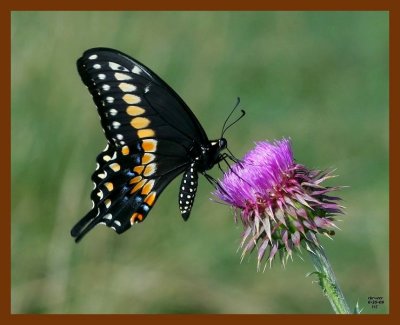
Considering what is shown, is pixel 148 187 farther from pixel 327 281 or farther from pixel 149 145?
pixel 327 281

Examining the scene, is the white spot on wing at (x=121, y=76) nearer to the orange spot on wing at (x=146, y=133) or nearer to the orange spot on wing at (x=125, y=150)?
the orange spot on wing at (x=146, y=133)

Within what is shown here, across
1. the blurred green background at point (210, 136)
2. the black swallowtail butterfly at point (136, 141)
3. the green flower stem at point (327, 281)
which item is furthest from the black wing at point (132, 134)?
the blurred green background at point (210, 136)

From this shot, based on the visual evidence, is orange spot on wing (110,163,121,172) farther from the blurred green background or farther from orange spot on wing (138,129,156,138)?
the blurred green background

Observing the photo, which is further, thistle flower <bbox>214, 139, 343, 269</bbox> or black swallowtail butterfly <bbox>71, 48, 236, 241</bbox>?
black swallowtail butterfly <bbox>71, 48, 236, 241</bbox>

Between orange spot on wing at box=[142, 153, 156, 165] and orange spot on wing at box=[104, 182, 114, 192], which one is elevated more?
orange spot on wing at box=[142, 153, 156, 165]

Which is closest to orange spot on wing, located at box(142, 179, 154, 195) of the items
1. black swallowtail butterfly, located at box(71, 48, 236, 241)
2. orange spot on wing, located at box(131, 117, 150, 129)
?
black swallowtail butterfly, located at box(71, 48, 236, 241)

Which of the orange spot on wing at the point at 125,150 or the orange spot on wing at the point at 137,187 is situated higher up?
the orange spot on wing at the point at 125,150

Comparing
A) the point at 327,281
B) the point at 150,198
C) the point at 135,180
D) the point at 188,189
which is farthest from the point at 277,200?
the point at 135,180
